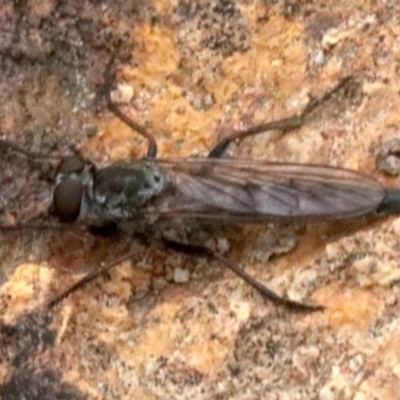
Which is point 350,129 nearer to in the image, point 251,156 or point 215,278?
point 251,156

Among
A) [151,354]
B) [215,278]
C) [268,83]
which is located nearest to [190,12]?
[268,83]

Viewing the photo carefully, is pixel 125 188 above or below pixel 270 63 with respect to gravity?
below

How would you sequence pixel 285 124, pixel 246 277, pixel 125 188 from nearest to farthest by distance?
pixel 246 277 → pixel 285 124 → pixel 125 188

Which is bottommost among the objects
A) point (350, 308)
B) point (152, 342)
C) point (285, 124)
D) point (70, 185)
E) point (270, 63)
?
point (152, 342)

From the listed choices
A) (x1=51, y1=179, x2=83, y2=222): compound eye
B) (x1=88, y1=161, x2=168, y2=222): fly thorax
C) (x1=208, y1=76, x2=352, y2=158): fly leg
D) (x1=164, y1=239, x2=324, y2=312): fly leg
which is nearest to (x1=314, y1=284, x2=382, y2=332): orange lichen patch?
(x1=164, y1=239, x2=324, y2=312): fly leg

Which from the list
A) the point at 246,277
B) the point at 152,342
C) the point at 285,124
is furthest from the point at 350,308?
the point at 285,124

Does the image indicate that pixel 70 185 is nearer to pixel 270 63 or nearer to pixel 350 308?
pixel 270 63

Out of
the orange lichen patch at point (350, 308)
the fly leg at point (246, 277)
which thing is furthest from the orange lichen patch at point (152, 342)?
the orange lichen patch at point (350, 308)

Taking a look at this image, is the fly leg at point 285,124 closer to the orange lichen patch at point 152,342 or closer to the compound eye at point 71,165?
the compound eye at point 71,165
